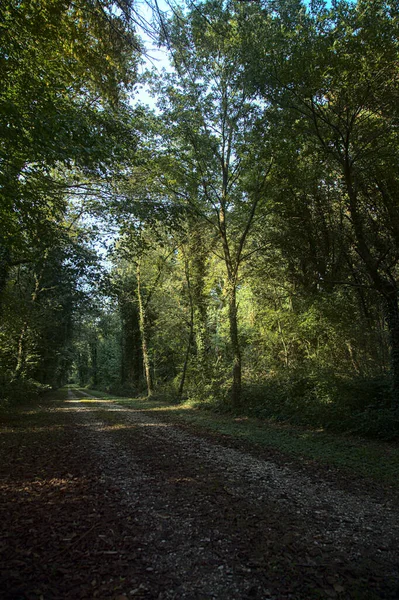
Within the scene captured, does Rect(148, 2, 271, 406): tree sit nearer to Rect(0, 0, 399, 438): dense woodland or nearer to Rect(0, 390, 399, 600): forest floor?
Rect(0, 0, 399, 438): dense woodland

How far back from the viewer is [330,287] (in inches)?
517

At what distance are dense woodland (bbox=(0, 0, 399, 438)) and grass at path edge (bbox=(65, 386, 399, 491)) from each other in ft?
2.62

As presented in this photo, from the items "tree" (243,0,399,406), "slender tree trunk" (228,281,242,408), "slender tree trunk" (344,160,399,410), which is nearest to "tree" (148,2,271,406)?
"slender tree trunk" (228,281,242,408)

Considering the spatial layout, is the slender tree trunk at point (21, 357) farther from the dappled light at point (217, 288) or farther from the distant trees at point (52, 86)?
the distant trees at point (52, 86)

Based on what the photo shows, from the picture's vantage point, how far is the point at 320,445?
7.25m

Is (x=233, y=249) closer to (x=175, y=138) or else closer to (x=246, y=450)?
(x=175, y=138)

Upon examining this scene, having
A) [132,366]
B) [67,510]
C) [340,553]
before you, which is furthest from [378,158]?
[132,366]

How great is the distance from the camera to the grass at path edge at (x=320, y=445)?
18.4 ft

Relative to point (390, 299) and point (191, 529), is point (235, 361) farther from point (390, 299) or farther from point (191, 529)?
point (191, 529)

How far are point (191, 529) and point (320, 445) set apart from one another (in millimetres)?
4956

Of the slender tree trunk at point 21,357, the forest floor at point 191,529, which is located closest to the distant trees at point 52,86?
the forest floor at point 191,529

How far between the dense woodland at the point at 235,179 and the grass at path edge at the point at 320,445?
0.80 meters

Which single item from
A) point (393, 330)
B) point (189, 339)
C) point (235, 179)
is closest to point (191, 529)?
point (393, 330)

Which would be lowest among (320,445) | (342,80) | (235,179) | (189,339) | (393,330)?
(320,445)
